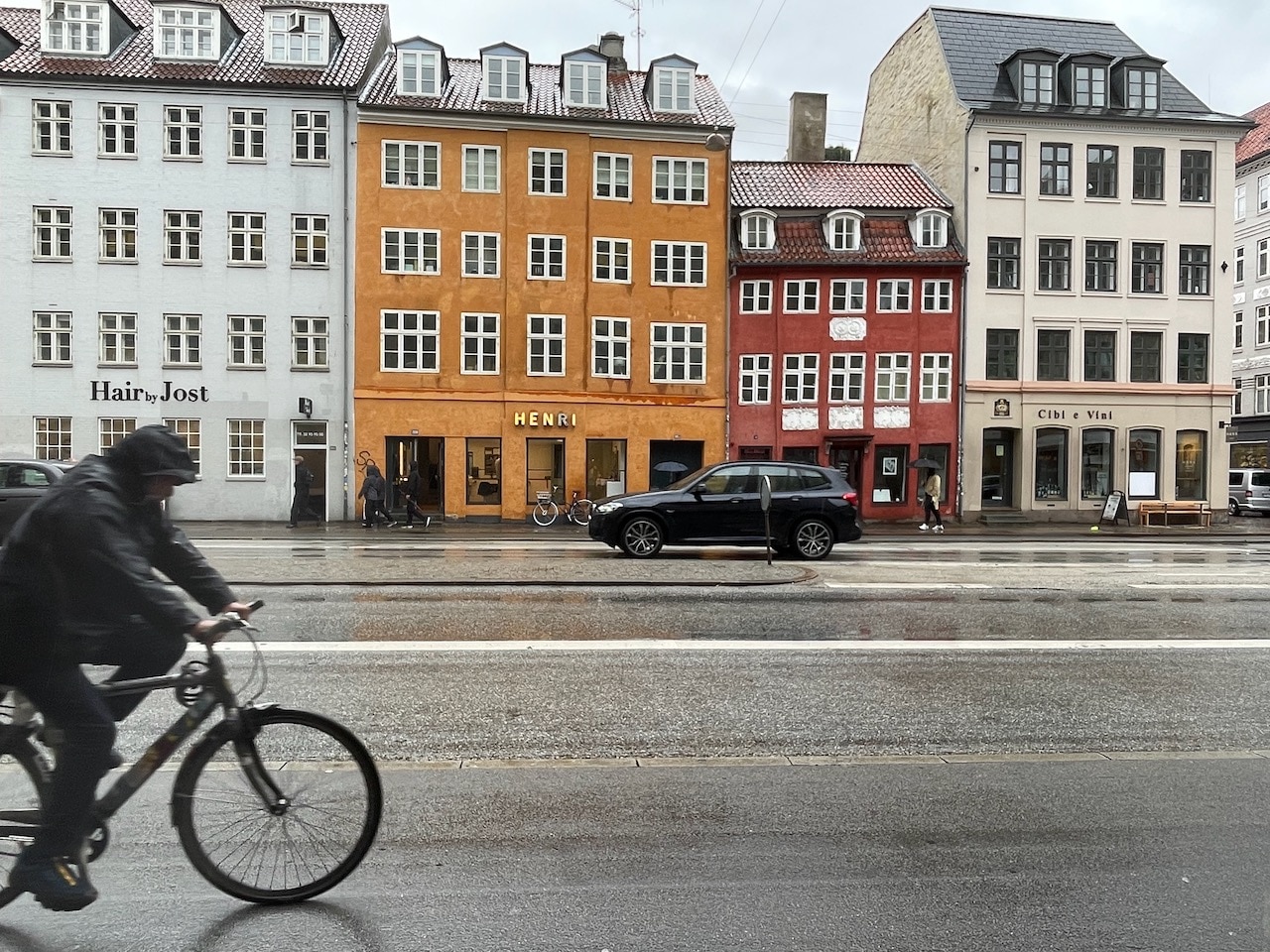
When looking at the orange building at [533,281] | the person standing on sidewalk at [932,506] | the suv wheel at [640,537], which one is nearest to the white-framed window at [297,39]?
the orange building at [533,281]

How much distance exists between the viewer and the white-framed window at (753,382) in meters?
34.3

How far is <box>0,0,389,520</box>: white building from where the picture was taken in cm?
3064

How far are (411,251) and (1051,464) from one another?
22.6 meters

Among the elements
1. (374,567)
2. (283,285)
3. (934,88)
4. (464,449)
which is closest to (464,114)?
(283,285)

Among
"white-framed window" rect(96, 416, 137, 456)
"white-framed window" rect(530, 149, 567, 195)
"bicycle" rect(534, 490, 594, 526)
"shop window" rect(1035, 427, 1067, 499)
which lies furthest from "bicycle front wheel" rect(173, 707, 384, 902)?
"shop window" rect(1035, 427, 1067, 499)

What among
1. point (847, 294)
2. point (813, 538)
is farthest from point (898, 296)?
point (813, 538)

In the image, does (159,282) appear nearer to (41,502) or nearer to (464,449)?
(464,449)

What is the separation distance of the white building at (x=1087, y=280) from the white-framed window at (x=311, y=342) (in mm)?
20872

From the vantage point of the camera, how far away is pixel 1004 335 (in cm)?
3509

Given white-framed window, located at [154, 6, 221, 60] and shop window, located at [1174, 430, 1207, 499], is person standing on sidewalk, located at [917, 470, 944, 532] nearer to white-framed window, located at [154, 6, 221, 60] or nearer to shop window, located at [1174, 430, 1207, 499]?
shop window, located at [1174, 430, 1207, 499]

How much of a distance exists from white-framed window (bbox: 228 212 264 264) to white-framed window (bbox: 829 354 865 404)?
61.1 ft

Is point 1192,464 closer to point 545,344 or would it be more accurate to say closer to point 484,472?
point 545,344

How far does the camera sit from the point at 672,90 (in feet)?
113

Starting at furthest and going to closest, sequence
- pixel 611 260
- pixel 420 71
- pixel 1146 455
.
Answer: pixel 1146 455 → pixel 611 260 → pixel 420 71
